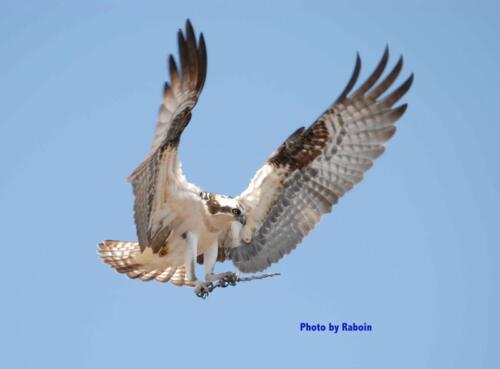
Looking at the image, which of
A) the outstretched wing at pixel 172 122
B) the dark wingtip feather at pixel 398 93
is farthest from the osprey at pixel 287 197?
the outstretched wing at pixel 172 122

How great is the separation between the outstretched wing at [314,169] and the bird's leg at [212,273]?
417 millimetres

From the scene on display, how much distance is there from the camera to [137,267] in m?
11.6

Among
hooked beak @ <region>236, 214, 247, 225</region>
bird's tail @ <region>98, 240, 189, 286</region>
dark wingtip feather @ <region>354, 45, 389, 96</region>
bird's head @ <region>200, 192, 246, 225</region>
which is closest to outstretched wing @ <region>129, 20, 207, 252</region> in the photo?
bird's head @ <region>200, 192, 246, 225</region>

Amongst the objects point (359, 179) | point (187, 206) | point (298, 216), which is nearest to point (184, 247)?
point (187, 206)

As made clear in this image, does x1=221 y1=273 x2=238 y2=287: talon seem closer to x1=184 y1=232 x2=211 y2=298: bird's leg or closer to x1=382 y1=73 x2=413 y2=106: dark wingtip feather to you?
x1=184 y1=232 x2=211 y2=298: bird's leg

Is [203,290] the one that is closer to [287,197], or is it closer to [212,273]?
[212,273]

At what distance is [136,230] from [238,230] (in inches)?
48.2

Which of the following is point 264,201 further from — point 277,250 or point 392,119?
point 392,119

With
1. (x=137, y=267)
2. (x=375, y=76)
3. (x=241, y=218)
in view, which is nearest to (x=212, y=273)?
(x=241, y=218)

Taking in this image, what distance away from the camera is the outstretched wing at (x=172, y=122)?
9.74 metres

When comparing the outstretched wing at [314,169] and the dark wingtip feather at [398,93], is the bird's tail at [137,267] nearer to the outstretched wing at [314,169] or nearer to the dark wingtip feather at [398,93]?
the outstretched wing at [314,169]

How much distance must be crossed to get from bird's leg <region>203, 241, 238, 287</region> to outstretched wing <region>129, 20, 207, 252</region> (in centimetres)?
103

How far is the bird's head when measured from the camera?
34.8 ft

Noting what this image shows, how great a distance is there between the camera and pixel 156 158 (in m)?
9.88
